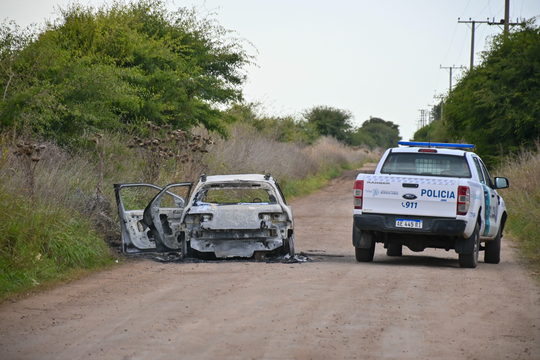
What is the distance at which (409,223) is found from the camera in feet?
35.0

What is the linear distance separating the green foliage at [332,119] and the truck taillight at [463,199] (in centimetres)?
7017

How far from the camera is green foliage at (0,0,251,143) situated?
15.6 meters

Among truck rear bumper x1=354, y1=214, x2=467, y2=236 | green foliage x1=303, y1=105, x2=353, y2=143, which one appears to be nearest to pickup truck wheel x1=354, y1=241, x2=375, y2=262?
truck rear bumper x1=354, y1=214, x2=467, y2=236

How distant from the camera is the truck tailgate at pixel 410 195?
34.5 ft

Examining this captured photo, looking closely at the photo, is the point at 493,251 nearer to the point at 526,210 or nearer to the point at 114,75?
the point at 526,210

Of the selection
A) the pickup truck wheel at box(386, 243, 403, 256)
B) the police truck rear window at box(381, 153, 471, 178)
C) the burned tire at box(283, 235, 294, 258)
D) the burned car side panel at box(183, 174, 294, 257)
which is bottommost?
the pickup truck wheel at box(386, 243, 403, 256)

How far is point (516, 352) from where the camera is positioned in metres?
5.87

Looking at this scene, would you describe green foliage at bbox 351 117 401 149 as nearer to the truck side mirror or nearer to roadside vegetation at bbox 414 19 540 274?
roadside vegetation at bbox 414 19 540 274

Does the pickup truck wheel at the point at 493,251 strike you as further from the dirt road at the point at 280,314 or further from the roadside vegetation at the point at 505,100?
the roadside vegetation at the point at 505,100

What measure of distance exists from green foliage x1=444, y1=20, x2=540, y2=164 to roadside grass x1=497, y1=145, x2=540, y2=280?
23.6ft

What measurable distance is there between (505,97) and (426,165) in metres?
18.9

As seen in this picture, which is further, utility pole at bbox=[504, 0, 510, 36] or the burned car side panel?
utility pole at bbox=[504, 0, 510, 36]

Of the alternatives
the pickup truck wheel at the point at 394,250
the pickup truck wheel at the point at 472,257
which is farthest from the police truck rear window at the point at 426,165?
the pickup truck wheel at the point at 394,250

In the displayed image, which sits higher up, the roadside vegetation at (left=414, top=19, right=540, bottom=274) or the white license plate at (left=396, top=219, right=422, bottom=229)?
the roadside vegetation at (left=414, top=19, right=540, bottom=274)
